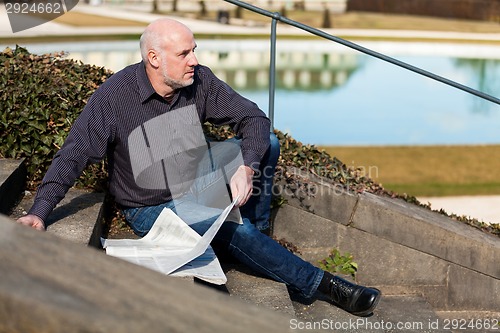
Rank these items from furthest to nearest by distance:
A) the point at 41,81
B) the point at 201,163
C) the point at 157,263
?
the point at 41,81 < the point at 201,163 < the point at 157,263

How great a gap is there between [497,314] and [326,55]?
1424cm

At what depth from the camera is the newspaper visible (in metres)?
3.11

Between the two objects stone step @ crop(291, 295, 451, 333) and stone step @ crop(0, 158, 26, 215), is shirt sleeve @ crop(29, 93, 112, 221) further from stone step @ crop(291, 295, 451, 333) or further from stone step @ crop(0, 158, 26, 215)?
stone step @ crop(291, 295, 451, 333)

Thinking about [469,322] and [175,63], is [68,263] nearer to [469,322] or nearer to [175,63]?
[175,63]

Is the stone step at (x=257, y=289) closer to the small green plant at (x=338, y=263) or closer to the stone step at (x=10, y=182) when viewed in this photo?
the small green plant at (x=338, y=263)

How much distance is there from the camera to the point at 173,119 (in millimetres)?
3516

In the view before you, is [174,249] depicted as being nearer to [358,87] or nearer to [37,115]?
[37,115]

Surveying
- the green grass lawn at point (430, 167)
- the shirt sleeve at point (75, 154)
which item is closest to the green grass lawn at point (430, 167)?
the green grass lawn at point (430, 167)

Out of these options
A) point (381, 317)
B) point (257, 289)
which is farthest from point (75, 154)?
point (381, 317)

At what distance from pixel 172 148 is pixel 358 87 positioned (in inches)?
462

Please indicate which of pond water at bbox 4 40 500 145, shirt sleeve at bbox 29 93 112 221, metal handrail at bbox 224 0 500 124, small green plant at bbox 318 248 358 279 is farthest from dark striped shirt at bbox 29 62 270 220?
pond water at bbox 4 40 500 145

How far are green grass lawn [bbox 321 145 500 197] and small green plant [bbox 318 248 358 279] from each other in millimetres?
2244

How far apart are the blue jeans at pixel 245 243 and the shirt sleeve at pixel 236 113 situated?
36 cm

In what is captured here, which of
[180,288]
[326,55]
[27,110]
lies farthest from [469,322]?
[326,55]
